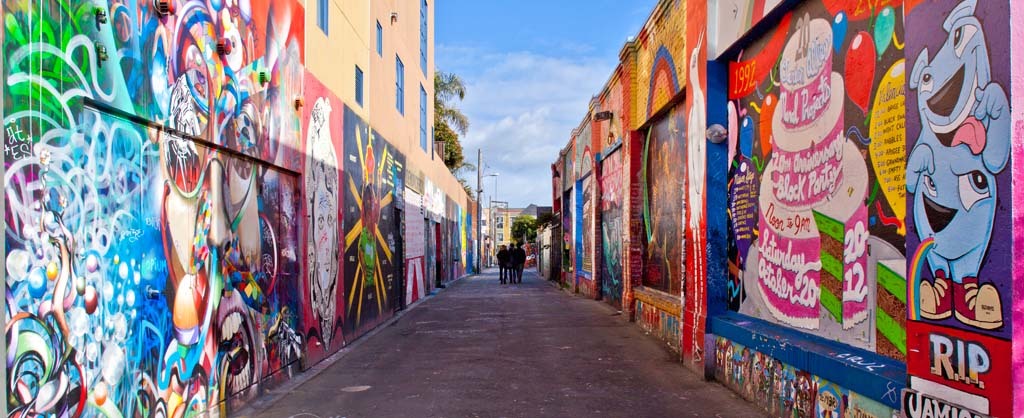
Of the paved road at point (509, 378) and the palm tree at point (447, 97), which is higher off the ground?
the palm tree at point (447, 97)

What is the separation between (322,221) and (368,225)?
3.05 metres

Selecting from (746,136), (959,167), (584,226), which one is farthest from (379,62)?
(959,167)

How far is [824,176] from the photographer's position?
19.4ft

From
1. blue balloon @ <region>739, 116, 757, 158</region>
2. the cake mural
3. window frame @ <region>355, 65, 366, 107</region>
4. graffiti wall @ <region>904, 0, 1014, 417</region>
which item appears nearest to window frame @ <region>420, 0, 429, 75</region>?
window frame @ <region>355, 65, 366, 107</region>

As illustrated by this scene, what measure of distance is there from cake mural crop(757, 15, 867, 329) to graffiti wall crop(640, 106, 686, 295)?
10.1 feet

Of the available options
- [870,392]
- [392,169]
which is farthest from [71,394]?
[392,169]

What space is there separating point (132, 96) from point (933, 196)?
529 cm

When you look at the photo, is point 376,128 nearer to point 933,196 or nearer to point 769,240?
point 769,240

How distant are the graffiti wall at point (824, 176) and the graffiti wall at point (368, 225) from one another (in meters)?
6.00

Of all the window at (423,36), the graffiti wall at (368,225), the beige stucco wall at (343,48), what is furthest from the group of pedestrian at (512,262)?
the beige stucco wall at (343,48)

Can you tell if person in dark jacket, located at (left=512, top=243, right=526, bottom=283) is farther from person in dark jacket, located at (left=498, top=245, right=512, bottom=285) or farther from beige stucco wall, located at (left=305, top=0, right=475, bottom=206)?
beige stucco wall, located at (left=305, top=0, right=475, bottom=206)

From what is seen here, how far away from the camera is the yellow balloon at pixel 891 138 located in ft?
15.8

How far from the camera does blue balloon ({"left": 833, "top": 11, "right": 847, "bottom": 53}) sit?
18.8 feet

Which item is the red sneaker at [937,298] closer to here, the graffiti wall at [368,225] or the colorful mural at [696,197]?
the colorful mural at [696,197]
